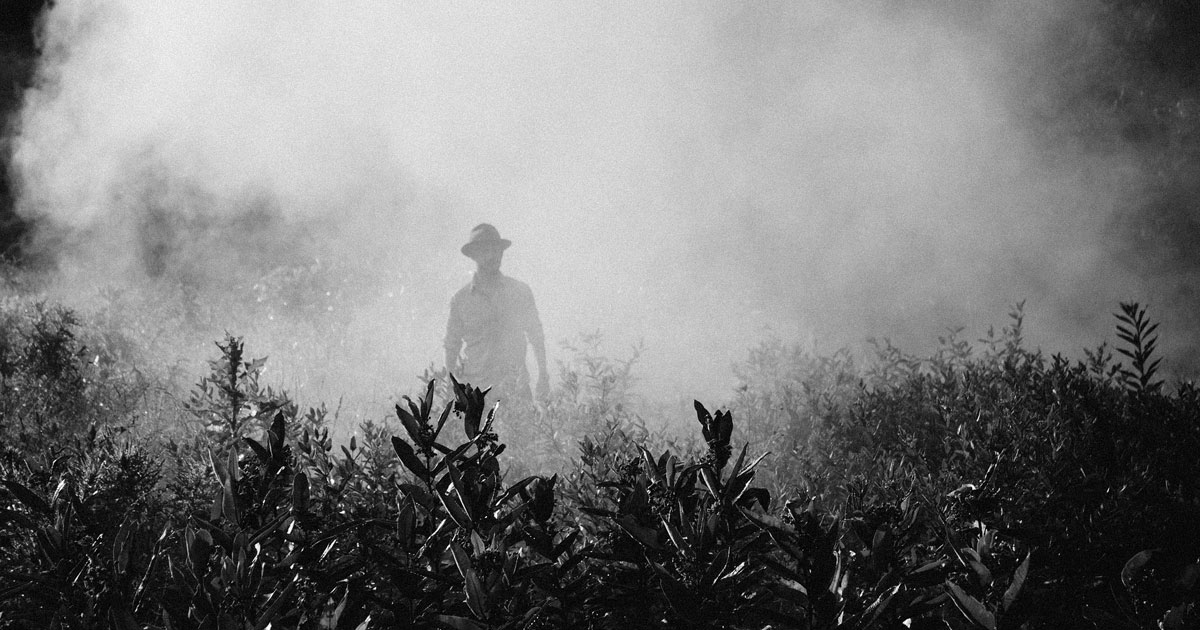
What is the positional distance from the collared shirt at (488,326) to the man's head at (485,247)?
0.12m

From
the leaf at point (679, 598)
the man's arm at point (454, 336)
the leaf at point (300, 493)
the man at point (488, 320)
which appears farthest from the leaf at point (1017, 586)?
the man's arm at point (454, 336)

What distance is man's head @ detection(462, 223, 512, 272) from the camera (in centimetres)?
538

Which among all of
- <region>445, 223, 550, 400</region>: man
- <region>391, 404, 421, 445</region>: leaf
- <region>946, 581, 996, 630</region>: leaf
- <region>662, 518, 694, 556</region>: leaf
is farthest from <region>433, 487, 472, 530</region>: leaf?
<region>445, 223, 550, 400</region>: man

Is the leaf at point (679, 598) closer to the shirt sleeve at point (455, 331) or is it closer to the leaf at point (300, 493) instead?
the leaf at point (300, 493)

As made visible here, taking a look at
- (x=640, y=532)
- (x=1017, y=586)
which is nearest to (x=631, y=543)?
(x=640, y=532)

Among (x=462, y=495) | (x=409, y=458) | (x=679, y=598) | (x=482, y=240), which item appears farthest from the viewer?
(x=482, y=240)

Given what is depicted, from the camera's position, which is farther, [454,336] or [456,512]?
[454,336]

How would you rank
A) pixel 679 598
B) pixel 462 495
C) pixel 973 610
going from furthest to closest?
pixel 462 495
pixel 679 598
pixel 973 610

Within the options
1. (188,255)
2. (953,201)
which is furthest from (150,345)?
(953,201)

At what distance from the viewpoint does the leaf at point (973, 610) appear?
0.65 metres

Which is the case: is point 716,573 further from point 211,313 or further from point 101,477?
point 211,313

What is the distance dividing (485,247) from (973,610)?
195 inches

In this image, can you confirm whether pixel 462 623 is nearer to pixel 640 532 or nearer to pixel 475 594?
pixel 475 594

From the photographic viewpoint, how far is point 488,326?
213 inches
